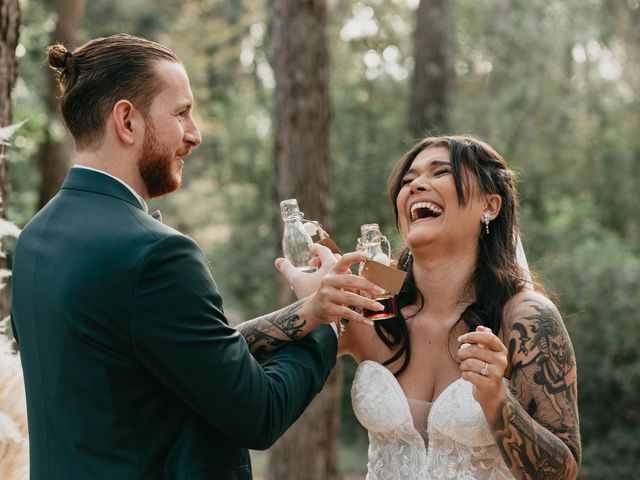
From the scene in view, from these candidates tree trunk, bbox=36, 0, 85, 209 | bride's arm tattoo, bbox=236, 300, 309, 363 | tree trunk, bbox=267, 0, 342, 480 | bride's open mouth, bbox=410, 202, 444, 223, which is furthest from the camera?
tree trunk, bbox=36, 0, 85, 209

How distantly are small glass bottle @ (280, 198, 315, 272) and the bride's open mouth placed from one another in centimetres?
46

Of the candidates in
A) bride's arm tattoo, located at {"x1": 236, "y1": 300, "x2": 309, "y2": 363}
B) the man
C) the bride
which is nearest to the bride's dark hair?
the bride

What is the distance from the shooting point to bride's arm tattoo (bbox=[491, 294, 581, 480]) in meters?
2.89

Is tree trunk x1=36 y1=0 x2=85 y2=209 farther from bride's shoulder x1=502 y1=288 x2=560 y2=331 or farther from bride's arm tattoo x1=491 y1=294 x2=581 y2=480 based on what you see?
bride's arm tattoo x1=491 y1=294 x2=581 y2=480

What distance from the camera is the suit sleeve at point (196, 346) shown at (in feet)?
7.74

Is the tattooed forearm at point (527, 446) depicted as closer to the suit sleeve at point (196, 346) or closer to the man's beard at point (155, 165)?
the suit sleeve at point (196, 346)

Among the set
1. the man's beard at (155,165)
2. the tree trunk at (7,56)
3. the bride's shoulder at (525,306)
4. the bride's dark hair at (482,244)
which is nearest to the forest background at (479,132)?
the tree trunk at (7,56)

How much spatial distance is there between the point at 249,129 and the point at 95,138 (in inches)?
529

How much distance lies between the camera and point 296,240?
321cm

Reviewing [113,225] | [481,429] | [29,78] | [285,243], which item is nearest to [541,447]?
[481,429]

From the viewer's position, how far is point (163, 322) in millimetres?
2359

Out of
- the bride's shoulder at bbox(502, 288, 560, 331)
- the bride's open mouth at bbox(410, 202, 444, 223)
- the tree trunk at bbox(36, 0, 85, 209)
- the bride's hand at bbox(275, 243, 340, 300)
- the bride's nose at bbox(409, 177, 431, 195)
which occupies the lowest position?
the bride's shoulder at bbox(502, 288, 560, 331)

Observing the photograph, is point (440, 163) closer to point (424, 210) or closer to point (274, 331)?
point (424, 210)

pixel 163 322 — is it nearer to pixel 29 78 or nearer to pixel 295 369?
pixel 295 369
